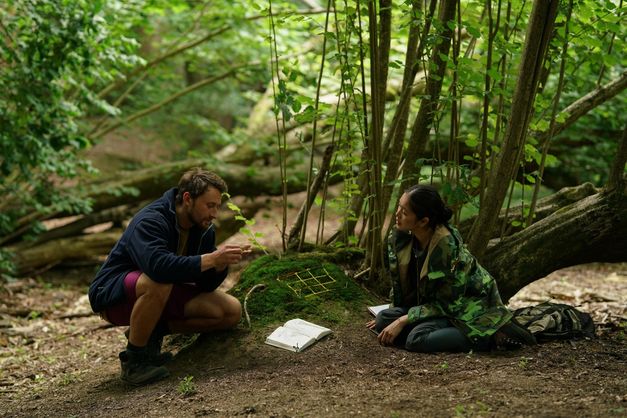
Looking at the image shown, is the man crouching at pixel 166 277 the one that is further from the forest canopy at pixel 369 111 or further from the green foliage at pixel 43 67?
the green foliage at pixel 43 67

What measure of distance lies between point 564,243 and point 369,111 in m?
2.82

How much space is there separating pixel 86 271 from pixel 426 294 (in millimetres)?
5719

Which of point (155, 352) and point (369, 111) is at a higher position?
point (369, 111)

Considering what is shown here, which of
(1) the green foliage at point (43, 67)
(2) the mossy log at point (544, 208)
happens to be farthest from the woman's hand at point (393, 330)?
(1) the green foliage at point (43, 67)

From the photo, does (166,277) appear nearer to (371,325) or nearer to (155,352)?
(155,352)

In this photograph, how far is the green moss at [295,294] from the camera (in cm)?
395

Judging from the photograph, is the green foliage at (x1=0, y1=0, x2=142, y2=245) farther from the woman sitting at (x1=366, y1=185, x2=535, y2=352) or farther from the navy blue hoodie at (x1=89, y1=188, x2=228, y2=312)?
the woman sitting at (x1=366, y1=185, x2=535, y2=352)

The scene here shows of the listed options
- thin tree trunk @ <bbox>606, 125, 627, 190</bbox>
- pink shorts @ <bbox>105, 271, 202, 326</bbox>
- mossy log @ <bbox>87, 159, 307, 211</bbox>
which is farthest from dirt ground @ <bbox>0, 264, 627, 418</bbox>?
mossy log @ <bbox>87, 159, 307, 211</bbox>

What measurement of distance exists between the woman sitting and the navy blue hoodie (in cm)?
109

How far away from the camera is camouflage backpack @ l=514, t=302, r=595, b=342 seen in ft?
11.9

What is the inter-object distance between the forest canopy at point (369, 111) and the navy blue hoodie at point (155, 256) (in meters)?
0.92

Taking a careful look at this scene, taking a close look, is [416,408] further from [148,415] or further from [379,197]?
[379,197]

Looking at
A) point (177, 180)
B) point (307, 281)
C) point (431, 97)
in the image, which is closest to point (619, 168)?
point (431, 97)

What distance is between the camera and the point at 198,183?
3.47 m
